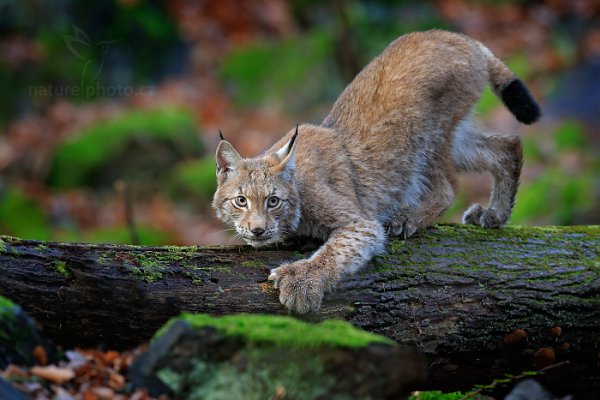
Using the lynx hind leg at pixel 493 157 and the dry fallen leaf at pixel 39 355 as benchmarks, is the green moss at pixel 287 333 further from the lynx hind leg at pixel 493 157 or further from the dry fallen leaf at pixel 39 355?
the lynx hind leg at pixel 493 157

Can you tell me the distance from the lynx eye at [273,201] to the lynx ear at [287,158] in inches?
7.7

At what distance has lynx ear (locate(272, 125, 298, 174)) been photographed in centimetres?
546

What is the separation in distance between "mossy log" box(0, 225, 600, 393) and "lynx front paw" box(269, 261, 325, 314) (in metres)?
0.07

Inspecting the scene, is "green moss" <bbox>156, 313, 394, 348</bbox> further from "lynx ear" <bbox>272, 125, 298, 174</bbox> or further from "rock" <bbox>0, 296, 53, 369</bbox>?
"lynx ear" <bbox>272, 125, 298, 174</bbox>

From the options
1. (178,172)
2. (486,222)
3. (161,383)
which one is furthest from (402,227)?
(178,172)

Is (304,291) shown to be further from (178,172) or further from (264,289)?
(178,172)

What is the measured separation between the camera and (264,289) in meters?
4.85

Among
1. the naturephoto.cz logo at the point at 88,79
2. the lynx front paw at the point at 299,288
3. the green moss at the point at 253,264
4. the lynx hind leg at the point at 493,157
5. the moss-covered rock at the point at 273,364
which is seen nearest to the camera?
the moss-covered rock at the point at 273,364

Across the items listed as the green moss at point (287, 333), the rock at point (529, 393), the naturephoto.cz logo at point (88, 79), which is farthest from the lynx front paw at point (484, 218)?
the naturephoto.cz logo at point (88, 79)

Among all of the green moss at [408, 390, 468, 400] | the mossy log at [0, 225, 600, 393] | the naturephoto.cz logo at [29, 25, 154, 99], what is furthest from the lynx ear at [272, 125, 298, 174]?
the naturephoto.cz logo at [29, 25, 154, 99]

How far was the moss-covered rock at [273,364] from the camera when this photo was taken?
3650 mm

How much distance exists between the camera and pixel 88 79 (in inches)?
537

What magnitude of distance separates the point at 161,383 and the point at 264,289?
1.17 metres

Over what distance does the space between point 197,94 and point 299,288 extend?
9.95m
